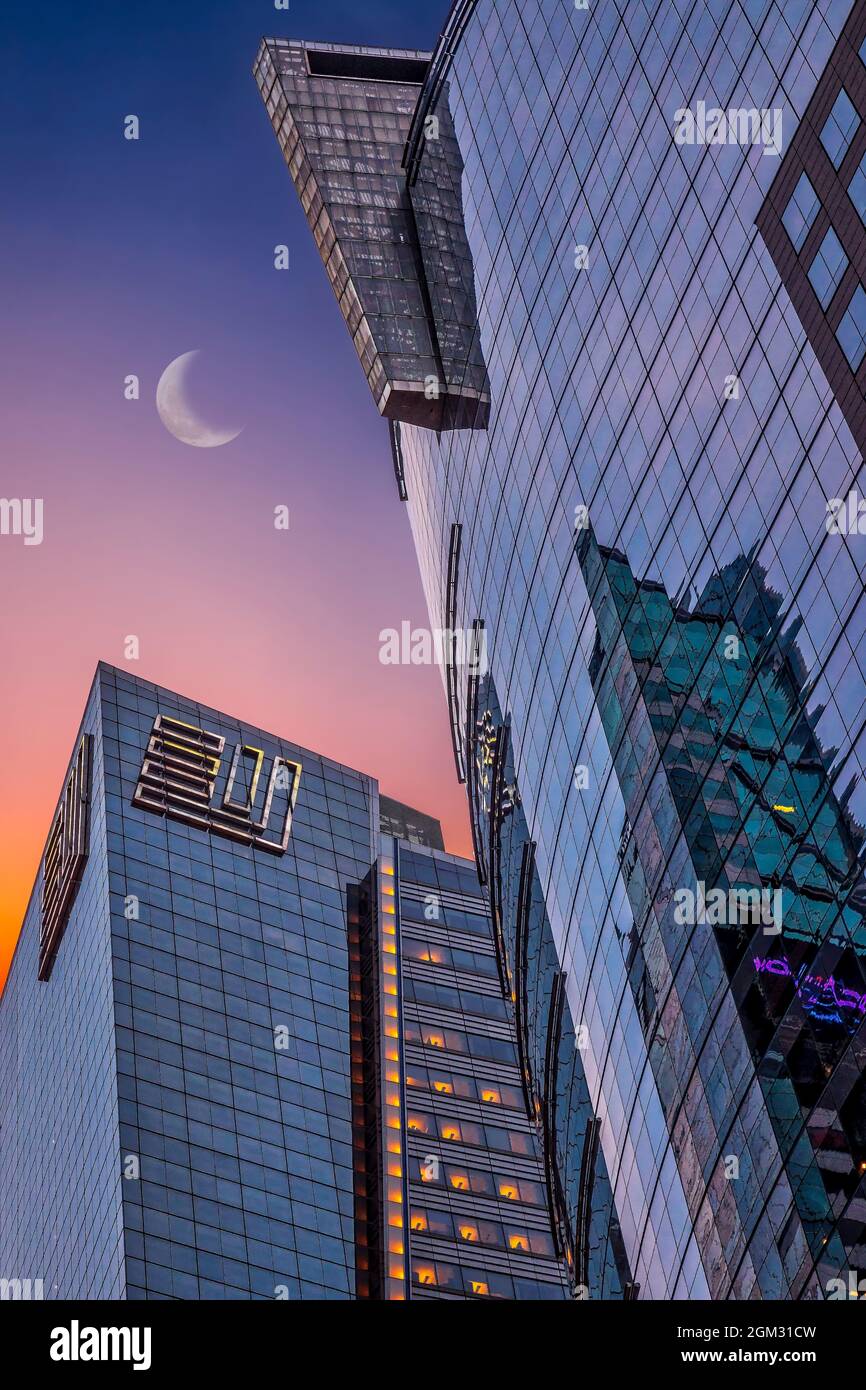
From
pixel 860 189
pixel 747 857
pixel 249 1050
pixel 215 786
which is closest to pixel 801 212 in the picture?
pixel 860 189

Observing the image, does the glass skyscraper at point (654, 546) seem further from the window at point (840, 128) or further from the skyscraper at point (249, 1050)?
the skyscraper at point (249, 1050)

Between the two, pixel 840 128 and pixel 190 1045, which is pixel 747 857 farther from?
pixel 190 1045

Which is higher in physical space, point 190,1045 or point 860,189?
point 190,1045

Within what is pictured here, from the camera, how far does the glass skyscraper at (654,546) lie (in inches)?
2132

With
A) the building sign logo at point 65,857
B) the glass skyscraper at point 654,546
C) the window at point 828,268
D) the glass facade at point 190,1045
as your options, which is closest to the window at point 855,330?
the glass skyscraper at point 654,546

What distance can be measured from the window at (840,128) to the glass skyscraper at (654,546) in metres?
0.13

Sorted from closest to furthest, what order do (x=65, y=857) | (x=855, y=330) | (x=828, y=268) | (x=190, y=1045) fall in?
(x=855, y=330), (x=828, y=268), (x=190, y=1045), (x=65, y=857)

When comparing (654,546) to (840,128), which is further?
(654,546)

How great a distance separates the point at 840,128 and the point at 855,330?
7.07m

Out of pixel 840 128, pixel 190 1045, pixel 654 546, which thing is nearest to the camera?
pixel 840 128

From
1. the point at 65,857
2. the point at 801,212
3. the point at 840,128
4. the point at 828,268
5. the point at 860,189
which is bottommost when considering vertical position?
the point at 828,268

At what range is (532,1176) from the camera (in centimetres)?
15312

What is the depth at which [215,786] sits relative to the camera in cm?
16188
